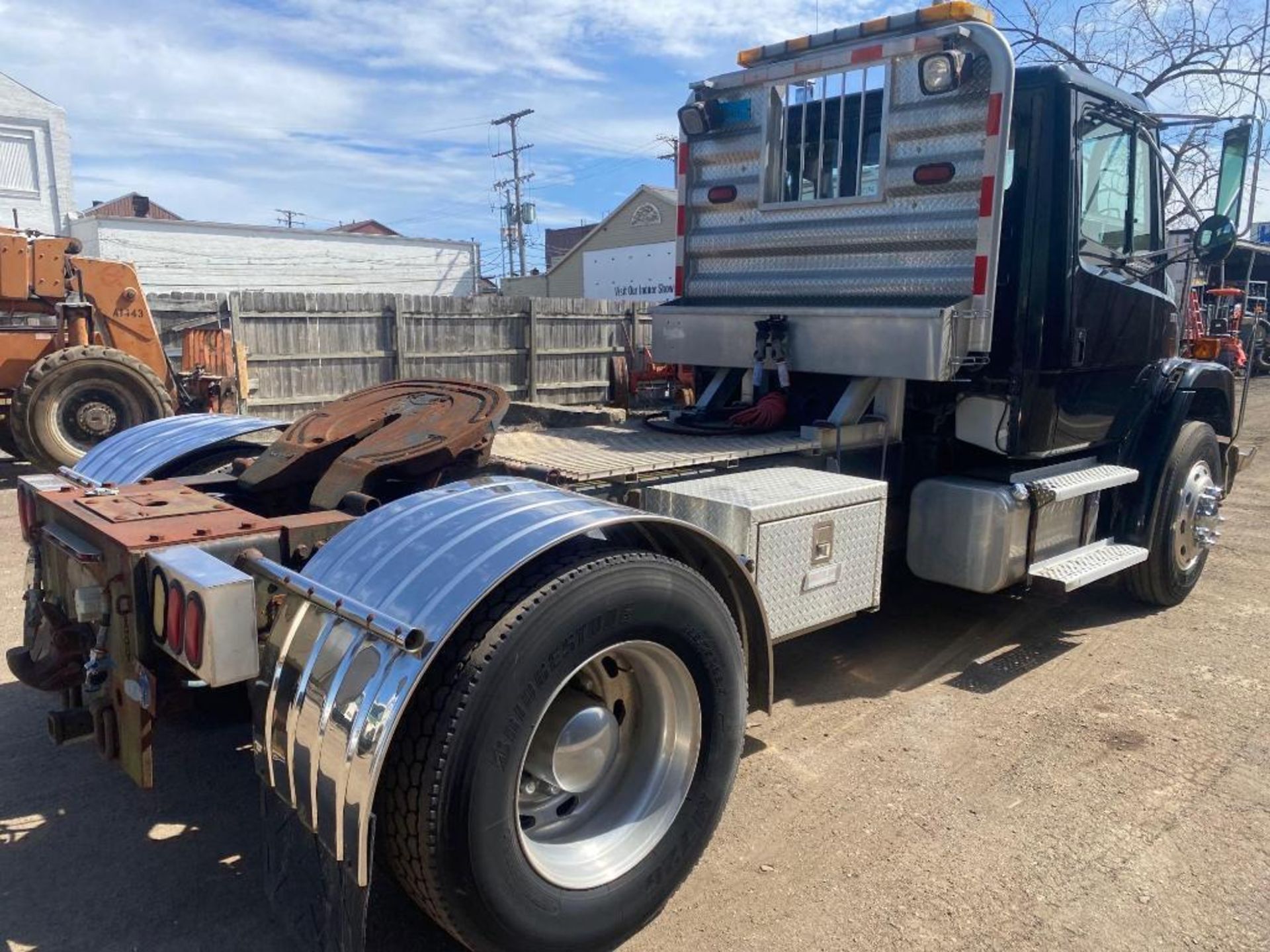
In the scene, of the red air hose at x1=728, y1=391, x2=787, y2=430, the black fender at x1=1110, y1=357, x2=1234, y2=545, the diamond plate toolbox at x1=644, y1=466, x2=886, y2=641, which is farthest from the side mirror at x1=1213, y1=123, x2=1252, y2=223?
the diamond plate toolbox at x1=644, y1=466, x2=886, y2=641

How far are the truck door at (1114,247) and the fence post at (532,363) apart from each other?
488 inches

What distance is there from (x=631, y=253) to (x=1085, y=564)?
35.3 metres

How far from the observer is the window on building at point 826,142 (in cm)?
494

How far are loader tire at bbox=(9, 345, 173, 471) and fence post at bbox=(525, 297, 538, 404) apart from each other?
7.69m

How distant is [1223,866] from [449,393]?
Result: 3289 millimetres

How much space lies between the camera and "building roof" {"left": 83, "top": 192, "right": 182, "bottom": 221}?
4097 centimetres

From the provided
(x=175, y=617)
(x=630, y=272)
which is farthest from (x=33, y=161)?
(x=175, y=617)

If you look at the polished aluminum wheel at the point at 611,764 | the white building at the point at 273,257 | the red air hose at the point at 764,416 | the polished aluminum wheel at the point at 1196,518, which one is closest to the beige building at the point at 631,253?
the white building at the point at 273,257

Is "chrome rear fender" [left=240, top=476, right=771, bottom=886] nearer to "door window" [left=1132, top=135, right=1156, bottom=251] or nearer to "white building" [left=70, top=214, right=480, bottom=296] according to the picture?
"door window" [left=1132, top=135, right=1156, bottom=251]

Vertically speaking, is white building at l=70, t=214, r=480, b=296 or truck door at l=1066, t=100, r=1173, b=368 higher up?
white building at l=70, t=214, r=480, b=296

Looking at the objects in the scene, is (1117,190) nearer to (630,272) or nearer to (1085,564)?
(1085,564)

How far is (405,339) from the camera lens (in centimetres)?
1552

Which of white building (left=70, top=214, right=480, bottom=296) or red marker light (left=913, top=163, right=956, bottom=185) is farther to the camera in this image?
white building (left=70, top=214, right=480, bottom=296)

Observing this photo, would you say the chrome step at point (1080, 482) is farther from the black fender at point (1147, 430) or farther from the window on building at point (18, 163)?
the window on building at point (18, 163)
